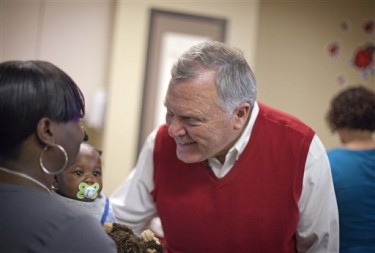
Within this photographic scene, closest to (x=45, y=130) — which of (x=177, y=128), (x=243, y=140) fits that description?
(x=177, y=128)

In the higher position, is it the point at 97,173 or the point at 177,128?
the point at 177,128

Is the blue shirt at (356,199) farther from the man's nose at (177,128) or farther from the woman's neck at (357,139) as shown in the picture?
the man's nose at (177,128)

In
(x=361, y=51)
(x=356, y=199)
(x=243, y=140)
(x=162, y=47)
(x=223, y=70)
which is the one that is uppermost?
(x=361, y=51)

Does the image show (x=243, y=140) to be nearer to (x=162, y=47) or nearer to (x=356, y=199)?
(x=356, y=199)

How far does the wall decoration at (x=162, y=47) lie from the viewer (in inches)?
137

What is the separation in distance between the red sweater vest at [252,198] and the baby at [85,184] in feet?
1.13

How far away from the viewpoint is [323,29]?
13.2 ft

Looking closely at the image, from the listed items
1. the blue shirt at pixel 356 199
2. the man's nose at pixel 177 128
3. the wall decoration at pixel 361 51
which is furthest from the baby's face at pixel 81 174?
the wall decoration at pixel 361 51

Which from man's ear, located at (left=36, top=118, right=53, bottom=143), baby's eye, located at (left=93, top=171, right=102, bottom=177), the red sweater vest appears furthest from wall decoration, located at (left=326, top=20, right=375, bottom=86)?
man's ear, located at (left=36, top=118, right=53, bottom=143)

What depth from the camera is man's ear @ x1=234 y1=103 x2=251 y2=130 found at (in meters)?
1.59

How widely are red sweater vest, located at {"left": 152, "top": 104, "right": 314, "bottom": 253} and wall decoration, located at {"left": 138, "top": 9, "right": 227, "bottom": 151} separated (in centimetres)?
184

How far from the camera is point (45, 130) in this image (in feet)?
3.02

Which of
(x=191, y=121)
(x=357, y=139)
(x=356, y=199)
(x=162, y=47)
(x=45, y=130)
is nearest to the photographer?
(x=45, y=130)

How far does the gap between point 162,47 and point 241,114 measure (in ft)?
6.58
